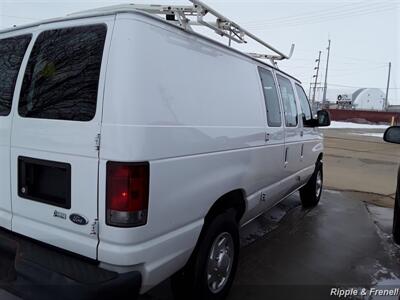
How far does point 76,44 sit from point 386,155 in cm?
1451

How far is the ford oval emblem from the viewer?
90.5 inches

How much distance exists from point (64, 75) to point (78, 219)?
0.93 m

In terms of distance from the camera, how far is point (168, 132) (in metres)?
2.38

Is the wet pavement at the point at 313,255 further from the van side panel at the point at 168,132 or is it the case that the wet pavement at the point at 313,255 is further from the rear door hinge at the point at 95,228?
the rear door hinge at the point at 95,228

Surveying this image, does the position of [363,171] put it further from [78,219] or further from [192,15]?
[78,219]

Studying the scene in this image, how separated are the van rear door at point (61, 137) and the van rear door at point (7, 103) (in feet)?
0.25

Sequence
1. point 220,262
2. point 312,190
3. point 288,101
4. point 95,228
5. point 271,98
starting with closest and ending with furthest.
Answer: point 95,228 < point 220,262 < point 271,98 < point 288,101 < point 312,190

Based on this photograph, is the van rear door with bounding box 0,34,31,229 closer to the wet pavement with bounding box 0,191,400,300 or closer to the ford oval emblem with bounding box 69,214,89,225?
the ford oval emblem with bounding box 69,214,89,225

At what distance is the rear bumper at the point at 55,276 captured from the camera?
82.0 inches

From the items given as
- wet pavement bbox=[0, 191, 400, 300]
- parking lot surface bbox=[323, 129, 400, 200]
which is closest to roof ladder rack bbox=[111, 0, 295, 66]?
wet pavement bbox=[0, 191, 400, 300]

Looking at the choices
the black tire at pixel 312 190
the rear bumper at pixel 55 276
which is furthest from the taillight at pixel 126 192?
the black tire at pixel 312 190

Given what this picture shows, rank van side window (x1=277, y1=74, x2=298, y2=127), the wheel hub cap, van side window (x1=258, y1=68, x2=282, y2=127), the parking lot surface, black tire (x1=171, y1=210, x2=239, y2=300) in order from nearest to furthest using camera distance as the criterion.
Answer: black tire (x1=171, y1=210, x2=239, y2=300), the wheel hub cap, van side window (x1=258, y1=68, x2=282, y2=127), van side window (x1=277, y1=74, x2=298, y2=127), the parking lot surface

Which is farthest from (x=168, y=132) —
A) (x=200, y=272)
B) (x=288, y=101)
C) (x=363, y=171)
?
(x=363, y=171)

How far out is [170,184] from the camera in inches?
95.1
